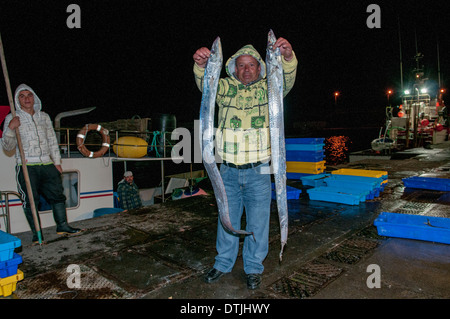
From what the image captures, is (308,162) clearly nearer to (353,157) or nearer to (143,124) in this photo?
(143,124)

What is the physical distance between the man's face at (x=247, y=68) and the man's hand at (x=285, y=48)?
0.33m

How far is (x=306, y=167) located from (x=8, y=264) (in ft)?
25.5

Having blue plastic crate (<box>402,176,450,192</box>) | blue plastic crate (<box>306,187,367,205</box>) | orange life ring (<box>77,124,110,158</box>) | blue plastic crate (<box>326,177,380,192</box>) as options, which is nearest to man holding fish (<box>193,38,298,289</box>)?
blue plastic crate (<box>306,187,367,205</box>)

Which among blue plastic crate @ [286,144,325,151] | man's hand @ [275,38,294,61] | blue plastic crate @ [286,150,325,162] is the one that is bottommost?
blue plastic crate @ [286,150,325,162]

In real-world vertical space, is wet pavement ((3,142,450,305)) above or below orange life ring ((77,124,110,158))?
below

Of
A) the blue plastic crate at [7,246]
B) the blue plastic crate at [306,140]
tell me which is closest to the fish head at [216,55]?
the blue plastic crate at [7,246]

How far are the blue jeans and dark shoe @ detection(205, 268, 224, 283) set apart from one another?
42mm

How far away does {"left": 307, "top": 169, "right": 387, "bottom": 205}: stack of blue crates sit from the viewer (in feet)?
20.4

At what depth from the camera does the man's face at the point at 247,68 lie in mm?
3037

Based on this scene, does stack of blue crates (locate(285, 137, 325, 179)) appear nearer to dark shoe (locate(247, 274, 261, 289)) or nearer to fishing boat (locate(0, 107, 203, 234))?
fishing boat (locate(0, 107, 203, 234))

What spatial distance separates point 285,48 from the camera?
9.14 ft
